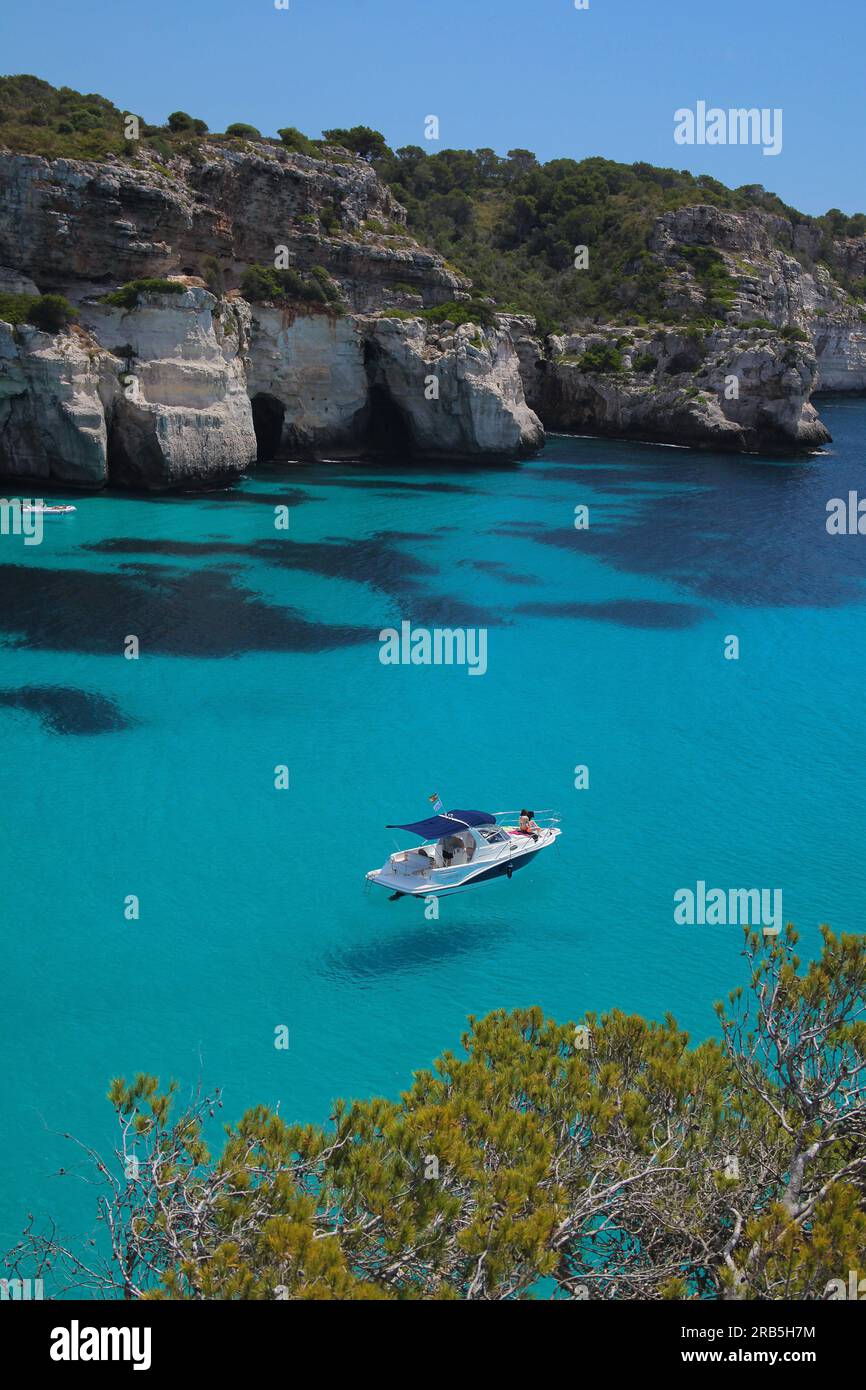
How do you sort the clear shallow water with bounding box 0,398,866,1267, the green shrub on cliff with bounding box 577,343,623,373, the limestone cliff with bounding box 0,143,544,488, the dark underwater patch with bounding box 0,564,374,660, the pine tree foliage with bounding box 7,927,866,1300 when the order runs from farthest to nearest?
the green shrub on cliff with bounding box 577,343,623,373
the limestone cliff with bounding box 0,143,544,488
the dark underwater patch with bounding box 0,564,374,660
the clear shallow water with bounding box 0,398,866,1267
the pine tree foliage with bounding box 7,927,866,1300

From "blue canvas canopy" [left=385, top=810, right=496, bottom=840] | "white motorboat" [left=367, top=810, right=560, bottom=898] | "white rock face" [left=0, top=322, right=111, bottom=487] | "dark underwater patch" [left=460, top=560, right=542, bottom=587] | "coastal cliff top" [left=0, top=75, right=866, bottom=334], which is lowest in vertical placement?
"white motorboat" [left=367, top=810, right=560, bottom=898]

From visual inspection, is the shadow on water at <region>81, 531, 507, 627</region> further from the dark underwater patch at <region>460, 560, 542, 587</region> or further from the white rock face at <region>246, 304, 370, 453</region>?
the white rock face at <region>246, 304, 370, 453</region>

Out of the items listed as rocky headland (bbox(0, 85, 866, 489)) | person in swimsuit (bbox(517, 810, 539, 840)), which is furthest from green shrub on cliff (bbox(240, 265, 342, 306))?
person in swimsuit (bbox(517, 810, 539, 840))

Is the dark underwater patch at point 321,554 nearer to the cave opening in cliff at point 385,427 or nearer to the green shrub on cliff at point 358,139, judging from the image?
the cave opening in cliff at point 385,427

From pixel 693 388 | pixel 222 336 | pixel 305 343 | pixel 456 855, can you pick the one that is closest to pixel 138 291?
pixel 222 336

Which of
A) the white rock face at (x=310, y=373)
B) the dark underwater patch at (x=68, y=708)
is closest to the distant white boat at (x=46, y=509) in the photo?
the white rock face at (x=310, y=373)

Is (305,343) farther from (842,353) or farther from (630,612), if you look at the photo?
(842,353)
